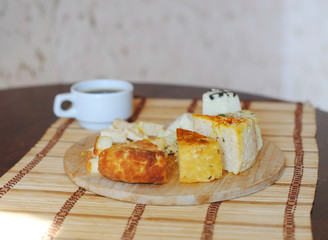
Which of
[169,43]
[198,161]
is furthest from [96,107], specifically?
[169,43]

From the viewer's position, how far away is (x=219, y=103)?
1.32 m

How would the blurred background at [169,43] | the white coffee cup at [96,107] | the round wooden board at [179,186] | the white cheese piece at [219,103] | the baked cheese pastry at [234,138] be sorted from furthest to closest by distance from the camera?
1. the blurred background at [169,43]
2. the white coffee cup at [96,107]
3. the white cheese piece at [219,103]
4. the baked cheese pastry at [234,138]
5. the round wooden board at [179,186]

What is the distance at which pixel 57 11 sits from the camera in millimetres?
3488

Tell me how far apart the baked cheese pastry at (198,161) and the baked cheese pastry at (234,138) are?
0.06m

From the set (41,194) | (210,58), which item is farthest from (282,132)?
(210,58)

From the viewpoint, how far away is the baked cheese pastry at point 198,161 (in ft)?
3.52

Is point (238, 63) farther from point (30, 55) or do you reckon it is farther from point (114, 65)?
point (30, 55)

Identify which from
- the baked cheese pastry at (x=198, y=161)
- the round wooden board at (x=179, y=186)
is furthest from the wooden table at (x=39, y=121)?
the baked cheese pastry at (x=198, y=161)

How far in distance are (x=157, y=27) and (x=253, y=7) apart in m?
0.76

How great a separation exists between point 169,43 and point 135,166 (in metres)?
2.55

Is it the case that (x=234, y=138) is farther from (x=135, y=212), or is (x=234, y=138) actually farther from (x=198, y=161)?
(x=135, y=212)

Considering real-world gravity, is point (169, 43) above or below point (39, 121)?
above

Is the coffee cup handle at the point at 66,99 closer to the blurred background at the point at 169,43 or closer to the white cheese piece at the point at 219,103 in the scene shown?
the white cheese piece at the point at 219,103

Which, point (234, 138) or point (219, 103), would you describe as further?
point (219, 103)
